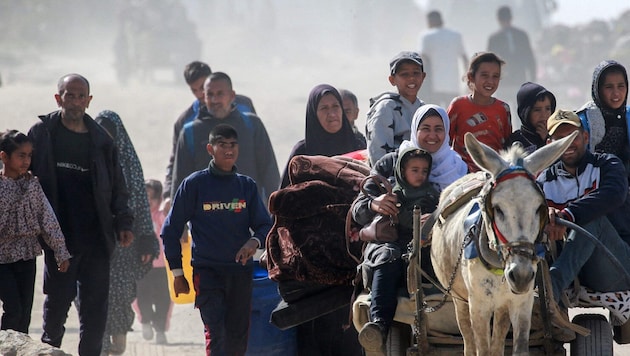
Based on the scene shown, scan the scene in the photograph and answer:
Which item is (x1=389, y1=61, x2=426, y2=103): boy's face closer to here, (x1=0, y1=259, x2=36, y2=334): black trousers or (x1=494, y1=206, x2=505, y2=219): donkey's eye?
(x1=494, y1=206, x2=505, y2=219): donkey's eye

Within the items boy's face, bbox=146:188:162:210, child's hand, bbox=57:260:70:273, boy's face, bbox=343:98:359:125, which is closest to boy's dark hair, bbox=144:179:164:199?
boy's face, bbox=146:188:162:210

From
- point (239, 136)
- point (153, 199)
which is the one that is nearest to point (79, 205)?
point (239, 136)

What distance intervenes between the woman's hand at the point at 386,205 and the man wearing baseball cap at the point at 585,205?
0.89 m

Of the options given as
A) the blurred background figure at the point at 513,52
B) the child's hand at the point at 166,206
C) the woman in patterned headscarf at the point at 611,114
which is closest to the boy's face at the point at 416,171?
the woman in patterned headscarf at the point at 611,114

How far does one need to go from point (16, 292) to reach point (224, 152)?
1731 millimetres

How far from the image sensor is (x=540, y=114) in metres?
7.57

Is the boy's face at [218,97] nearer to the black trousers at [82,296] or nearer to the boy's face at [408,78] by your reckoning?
the black trousers at [82,296]

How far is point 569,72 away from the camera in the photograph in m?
32.8

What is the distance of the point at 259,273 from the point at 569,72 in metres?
25.6

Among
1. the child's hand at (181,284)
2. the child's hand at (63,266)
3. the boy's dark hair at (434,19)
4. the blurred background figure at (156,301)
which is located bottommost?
the blurred background figure at (156,301)

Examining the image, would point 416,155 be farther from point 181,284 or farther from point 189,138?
point 189,138

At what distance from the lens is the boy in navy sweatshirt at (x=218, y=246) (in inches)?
310

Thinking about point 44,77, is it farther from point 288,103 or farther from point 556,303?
point 556,303

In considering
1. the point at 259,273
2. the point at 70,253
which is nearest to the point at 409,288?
the point at 259,273
